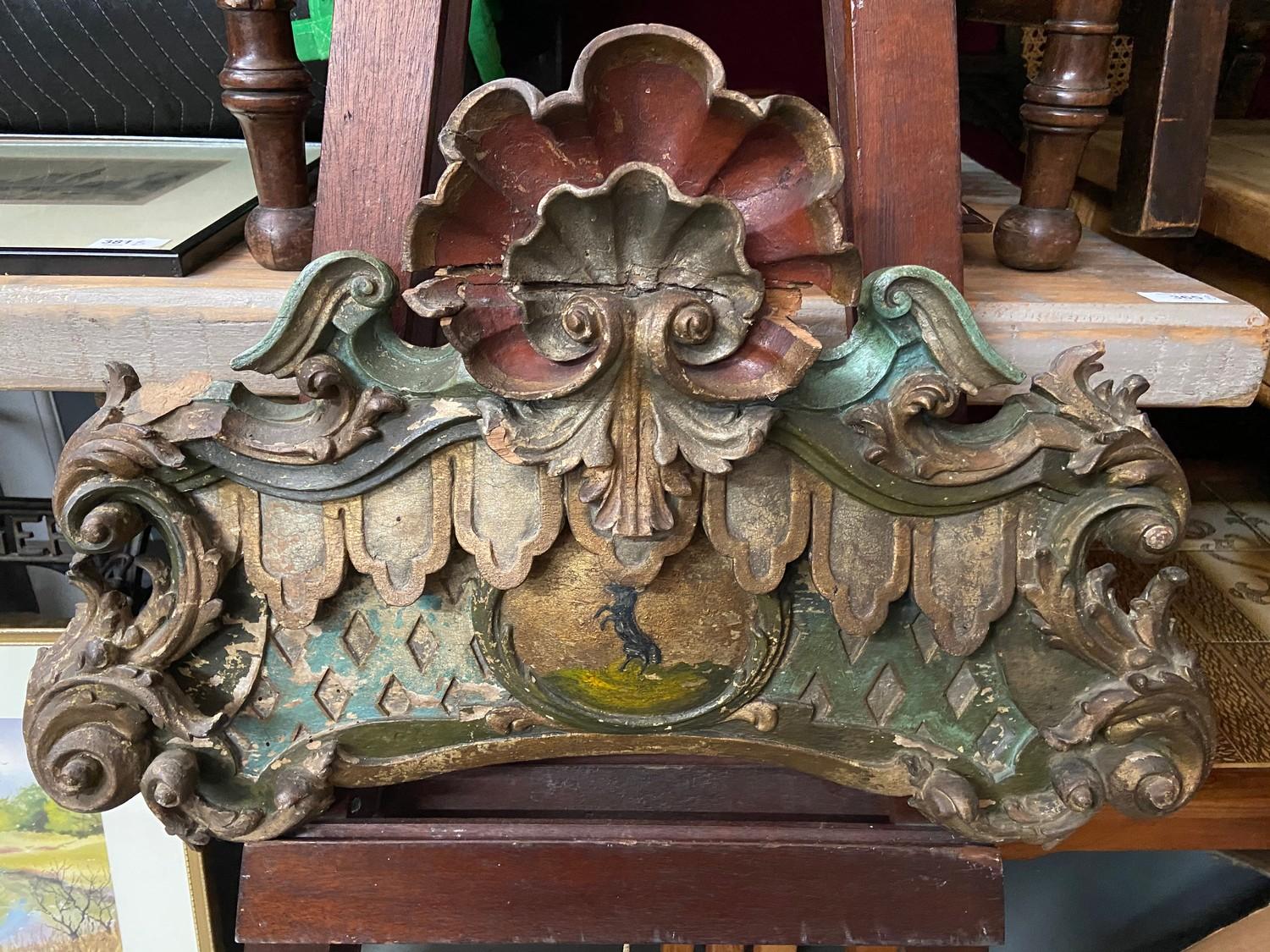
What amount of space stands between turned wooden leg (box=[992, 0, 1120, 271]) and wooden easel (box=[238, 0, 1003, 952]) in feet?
0.29

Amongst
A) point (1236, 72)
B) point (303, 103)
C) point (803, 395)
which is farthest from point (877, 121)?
point (1236, 72)

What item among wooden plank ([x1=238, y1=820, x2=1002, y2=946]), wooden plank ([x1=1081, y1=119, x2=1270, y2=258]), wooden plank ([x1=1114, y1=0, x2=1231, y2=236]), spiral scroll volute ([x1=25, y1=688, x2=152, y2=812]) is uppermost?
wooden plank ([x1=1114, y1=0, x2=1231, y2=236])

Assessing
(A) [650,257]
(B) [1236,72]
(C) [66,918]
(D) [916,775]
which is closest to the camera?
(A) [650,257]

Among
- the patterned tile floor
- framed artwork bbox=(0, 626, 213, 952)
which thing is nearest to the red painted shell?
the patterned tile floor

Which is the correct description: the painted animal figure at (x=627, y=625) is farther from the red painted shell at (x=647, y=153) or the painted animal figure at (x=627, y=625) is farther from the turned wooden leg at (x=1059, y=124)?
the turned wooden leg at (x=1059, y=124)

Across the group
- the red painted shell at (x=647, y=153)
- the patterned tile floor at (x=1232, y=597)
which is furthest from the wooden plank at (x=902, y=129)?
the patterned tile floor at (x=1232, y=597)

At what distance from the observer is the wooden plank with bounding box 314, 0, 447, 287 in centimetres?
55

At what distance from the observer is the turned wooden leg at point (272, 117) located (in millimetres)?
576

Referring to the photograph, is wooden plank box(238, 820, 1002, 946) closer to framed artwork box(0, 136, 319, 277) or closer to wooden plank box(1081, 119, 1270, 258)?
framed artwork box(0, 136, 319, 277)

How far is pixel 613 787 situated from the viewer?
68 cm

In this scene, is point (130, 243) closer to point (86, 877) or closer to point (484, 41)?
point (484, 41)

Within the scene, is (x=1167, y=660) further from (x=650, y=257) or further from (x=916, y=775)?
(x=650, y=257)

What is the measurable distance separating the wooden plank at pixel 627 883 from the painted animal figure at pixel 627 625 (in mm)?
123

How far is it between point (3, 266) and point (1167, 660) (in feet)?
2.38
